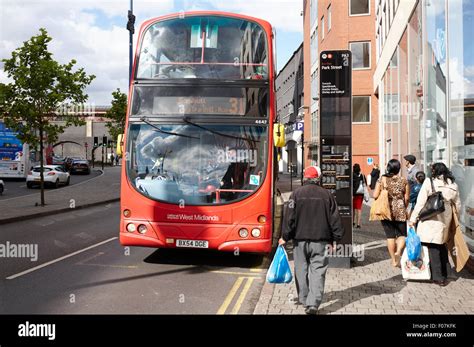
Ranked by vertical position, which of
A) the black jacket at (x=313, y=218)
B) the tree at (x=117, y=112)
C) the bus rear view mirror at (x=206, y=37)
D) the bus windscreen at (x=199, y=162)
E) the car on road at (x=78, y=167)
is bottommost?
the black jacket at (x=313, y=218)

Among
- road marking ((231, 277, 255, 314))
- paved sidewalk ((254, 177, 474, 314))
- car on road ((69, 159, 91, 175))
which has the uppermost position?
car on road ((69, 159, 91, 175))

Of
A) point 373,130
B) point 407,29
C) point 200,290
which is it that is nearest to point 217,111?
point 200,290

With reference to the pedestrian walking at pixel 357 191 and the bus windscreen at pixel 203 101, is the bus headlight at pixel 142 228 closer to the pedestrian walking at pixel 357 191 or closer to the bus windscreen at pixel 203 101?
the bus windscreen at pixel 203 101

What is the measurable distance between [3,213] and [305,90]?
3501 cm

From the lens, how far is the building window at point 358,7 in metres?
34.5

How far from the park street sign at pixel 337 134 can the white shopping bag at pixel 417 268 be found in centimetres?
116

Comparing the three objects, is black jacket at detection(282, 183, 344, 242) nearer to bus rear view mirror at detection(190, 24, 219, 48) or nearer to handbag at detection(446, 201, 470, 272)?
handbag at detection(446, 201, 470, 272)

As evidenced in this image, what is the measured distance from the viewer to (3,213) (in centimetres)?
1597

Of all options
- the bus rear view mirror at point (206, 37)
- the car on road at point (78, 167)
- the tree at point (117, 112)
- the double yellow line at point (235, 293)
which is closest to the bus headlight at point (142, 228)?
the double yellow line at point (235, 293)

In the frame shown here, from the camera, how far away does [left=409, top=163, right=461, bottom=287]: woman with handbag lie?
6.99 meters

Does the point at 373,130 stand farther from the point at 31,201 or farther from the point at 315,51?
the point at 31,201

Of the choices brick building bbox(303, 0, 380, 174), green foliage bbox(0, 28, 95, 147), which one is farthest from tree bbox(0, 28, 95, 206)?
brick building bbox(303, 0, 380, 174)

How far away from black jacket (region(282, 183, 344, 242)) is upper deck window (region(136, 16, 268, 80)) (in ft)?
10.1

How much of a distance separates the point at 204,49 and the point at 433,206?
4427mm
